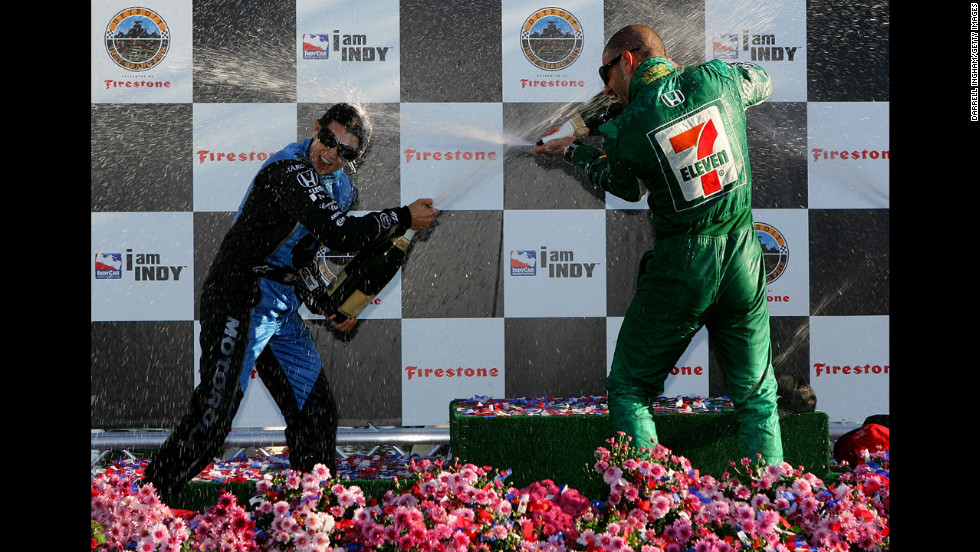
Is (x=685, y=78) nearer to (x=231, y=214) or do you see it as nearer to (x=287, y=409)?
(x=287, y=409)

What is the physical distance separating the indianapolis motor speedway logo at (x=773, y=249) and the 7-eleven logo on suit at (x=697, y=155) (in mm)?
1032

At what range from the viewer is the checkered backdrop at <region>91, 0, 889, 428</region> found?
3.18 meters

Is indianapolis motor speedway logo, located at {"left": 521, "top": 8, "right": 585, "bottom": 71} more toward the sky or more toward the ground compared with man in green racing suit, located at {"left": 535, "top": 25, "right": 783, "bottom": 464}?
more toward the sky

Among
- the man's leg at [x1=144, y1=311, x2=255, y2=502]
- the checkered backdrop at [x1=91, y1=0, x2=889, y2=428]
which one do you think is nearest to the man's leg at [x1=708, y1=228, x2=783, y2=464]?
the checkered backdrop at [x1=91, y1=0, x2=889, y2=428]

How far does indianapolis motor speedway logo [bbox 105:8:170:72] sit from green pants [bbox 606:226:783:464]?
2.07 metres

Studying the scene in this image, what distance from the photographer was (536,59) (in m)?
3.24

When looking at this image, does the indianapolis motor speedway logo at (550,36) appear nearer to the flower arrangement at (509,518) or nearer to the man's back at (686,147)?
the man's back at (686,147)

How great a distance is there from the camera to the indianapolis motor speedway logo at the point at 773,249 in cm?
331

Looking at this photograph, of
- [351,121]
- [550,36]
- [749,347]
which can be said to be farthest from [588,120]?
[749,347]

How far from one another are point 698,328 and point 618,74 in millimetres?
815

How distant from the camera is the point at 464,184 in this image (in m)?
3.28

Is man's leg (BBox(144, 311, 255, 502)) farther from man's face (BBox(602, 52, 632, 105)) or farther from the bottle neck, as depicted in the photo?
man's face (BBox(602, 52, 632, 105))

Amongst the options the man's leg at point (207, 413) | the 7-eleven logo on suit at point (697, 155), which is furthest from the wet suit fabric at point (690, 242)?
the man's leg at point (207, 413)

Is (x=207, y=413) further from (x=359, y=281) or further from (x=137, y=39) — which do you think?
(x=137, y=39)
